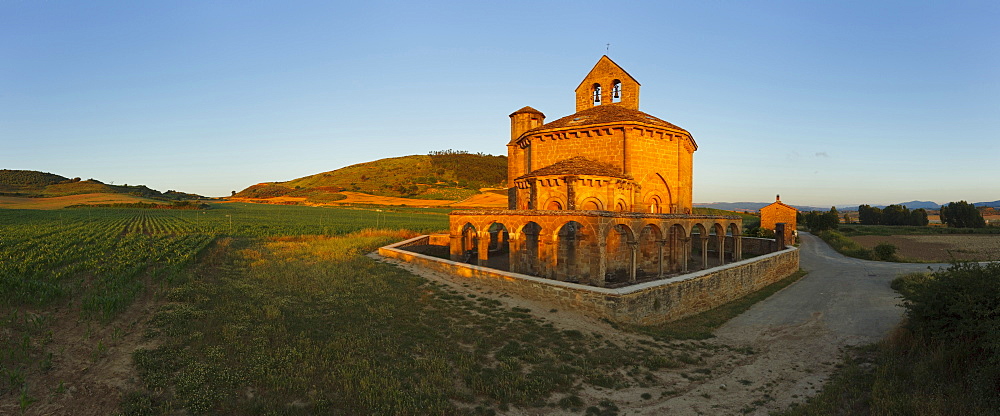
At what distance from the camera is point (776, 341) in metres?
11.4

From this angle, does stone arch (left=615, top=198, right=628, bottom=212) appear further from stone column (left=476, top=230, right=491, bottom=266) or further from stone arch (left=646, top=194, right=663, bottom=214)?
stone column (left=476, top=230, right=491, bottom=266)

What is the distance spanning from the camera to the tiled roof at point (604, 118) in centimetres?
2036

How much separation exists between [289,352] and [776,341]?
477 inches

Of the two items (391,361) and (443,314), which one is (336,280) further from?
(391,361)

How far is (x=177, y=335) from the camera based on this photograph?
28.3 ft

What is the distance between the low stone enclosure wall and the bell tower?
1127cm

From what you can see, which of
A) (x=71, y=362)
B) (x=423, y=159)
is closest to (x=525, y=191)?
(x=71, y=362)

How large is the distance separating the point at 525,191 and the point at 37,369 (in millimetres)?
16950

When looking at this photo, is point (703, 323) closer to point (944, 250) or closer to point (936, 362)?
point (936, 362)

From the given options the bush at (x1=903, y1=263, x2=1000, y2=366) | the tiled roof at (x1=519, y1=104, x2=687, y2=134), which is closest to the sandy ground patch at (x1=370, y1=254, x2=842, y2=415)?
the bush at (x1=903, y1=263, x2=1000, y2=366)

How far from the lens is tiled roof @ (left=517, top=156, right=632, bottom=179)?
18.5 meters

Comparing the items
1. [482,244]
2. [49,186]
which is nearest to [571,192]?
[482,244]

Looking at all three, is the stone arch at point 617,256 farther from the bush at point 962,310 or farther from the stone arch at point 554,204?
the bush at point 962,310

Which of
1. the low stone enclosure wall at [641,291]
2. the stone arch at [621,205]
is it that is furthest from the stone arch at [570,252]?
the low stone enclosure wall at [641,291]
